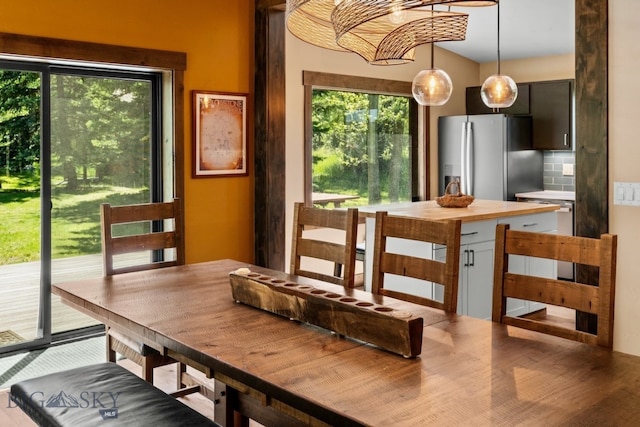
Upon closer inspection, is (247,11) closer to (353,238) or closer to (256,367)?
(353,238)

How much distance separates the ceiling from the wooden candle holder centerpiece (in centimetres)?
373

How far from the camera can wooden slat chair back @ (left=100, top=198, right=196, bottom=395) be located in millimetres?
2818

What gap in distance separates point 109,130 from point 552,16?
4079mm

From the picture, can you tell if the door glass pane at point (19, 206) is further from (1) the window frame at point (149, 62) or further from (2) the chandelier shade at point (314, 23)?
(2) the chandelier shade at point (314, 23)

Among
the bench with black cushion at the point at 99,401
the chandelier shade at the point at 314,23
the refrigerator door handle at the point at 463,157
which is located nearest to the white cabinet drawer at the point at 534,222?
the refrigerator door handle at the point at 463,157

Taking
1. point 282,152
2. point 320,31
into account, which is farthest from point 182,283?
point 282,152

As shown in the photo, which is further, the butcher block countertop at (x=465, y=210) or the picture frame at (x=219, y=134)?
the picture frame at (x=219, y=134)

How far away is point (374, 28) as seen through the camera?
2.30 metres

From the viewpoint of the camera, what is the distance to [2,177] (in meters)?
4.02

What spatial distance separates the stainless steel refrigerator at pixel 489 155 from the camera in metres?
6.47

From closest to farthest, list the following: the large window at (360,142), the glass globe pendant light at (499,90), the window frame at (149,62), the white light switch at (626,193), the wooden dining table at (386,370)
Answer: the wooden dining table at (386,370), the white light switch at (626,193), the window frame at (149,62), the glass globe pendant light at (499,90), the large window at (360,142)

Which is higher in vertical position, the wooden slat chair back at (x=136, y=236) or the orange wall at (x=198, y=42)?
the orange wall at (x=198, y=42)

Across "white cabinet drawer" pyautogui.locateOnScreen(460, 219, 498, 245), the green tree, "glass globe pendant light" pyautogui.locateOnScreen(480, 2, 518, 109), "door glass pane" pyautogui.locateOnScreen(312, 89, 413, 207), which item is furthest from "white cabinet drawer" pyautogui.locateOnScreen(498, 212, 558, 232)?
the green tree

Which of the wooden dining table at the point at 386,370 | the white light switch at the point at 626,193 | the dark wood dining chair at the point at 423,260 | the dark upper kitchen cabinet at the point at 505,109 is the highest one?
the dark upper kitchen cabinet at the point at 505,109
